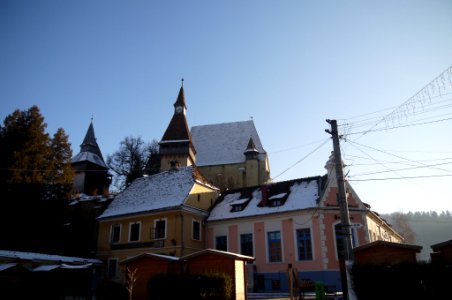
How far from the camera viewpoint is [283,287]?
2512 cm

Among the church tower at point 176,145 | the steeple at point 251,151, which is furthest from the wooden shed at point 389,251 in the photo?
Result: the steeple at point 251,151

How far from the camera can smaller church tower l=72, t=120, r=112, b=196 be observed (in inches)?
1884

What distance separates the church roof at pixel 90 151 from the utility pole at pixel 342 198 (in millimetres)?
40964

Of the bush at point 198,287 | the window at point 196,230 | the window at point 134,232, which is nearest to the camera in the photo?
the bush at point 198,287

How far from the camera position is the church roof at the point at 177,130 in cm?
5009

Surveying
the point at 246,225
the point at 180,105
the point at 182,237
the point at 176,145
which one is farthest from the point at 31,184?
the point at 180,105

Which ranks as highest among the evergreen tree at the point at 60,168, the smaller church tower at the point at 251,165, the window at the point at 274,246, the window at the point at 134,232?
the smaller church tower at the point at 251,165

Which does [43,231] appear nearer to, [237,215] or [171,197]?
[171,197]

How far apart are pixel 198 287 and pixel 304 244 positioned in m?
12.2

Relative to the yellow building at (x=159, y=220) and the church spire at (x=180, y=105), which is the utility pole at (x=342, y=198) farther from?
the church spire at (x=180, y=105)

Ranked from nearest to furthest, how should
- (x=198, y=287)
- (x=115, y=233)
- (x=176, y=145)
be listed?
(x=198, y=287)
(x=115, y=233)
(x=176, y=145)

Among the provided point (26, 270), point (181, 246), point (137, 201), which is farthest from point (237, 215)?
point (26, 270)

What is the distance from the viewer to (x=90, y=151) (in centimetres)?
5250

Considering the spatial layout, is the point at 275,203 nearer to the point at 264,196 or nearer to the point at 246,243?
the point at 264,196
